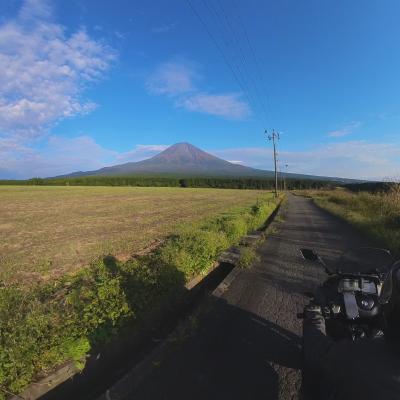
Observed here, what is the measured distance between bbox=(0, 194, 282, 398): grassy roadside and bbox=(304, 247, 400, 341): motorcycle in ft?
8.69

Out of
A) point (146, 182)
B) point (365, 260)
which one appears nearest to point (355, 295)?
point (365, 260)

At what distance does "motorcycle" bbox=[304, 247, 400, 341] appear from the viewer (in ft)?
9.19

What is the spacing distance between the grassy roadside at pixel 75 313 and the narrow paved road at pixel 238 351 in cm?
76

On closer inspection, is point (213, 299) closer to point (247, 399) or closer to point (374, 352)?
point (247, 399)

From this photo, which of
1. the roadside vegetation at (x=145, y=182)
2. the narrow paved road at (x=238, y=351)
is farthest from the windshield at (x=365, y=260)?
the roadside vegetation at (x=145, y=182)

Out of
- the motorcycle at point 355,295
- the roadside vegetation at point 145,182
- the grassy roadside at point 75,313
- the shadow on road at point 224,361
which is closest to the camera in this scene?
the motorcycle at point 355,295

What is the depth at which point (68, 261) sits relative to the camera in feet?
32.9

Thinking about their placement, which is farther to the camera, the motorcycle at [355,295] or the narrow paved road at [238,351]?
the narrow paved road at [238,351]

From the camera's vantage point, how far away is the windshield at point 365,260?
2.99 metres

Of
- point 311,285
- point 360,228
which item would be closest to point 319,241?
point 360,228

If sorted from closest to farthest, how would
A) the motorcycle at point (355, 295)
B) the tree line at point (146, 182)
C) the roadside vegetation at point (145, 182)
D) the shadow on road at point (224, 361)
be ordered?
the motorcycle at point (355, 295) → the shadow on road at point (224, 361) → the roadside vegetation at point (145, 182) → the tree line at point (146, 182)

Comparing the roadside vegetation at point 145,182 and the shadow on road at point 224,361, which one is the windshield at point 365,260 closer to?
the shadow on road at point 224,361

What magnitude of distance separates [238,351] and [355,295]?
179 centimetres

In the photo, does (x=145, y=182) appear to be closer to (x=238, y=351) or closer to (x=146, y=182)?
(x=146, y=182)
